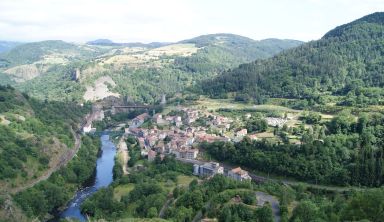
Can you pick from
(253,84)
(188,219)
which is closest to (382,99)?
(253,84)

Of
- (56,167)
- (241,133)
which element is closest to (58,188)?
(56,167)

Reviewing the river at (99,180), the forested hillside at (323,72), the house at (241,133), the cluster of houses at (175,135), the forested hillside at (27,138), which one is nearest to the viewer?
the river at (99,180)

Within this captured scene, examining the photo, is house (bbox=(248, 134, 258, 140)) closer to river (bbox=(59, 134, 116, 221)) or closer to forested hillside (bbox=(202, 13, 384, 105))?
river (bbox=(59, 134, 116, 221))

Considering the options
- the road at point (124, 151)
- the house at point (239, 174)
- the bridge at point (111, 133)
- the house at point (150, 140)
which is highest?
the house at point (239, 174)

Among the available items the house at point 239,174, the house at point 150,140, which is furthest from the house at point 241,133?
the house at point 239,174

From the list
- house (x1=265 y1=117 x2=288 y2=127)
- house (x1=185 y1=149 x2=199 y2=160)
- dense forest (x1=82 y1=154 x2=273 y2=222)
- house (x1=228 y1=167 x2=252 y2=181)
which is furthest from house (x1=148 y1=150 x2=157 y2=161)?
house (x1=265 y1=117 x2=288 y2=127)

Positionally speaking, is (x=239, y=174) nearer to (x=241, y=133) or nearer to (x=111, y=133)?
(x=241, y=133)

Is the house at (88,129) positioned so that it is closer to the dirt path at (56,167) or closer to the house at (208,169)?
the dirt path at (56,167)
